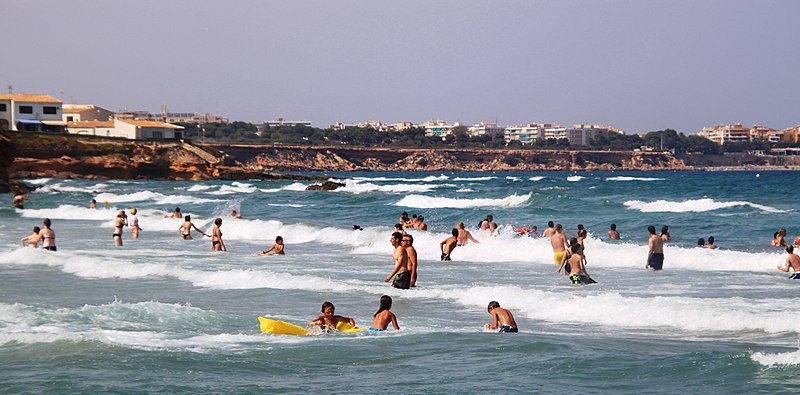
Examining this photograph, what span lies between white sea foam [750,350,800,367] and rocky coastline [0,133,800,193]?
4972cm

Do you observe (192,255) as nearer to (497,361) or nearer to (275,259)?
(275,259)

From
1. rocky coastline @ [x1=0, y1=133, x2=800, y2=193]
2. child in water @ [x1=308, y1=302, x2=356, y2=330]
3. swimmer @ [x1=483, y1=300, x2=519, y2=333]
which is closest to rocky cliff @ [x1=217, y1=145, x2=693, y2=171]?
rocky coastline @ [x1=0, y1=133, x2=800, y2=193]

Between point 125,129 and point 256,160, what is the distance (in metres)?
58.4

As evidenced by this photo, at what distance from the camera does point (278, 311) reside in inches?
584

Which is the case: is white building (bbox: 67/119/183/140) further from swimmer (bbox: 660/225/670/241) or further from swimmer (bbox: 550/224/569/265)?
swimmer (bbox: 550/224/569/265)

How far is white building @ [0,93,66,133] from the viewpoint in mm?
86812

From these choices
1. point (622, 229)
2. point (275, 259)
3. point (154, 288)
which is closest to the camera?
point (154, 288)

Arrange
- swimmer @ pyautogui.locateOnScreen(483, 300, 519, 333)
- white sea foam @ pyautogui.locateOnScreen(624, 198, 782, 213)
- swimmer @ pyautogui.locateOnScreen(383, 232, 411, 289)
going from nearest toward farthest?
swimmer @ pyautogui.locateOnScreen(483, 300, 519, 333) < swimmer @ pyautogui.locateOnScreen(383, 232, 411, 289) < white sea foam @ pyautogui.locateOnScreen(624, 198, 782, 213)

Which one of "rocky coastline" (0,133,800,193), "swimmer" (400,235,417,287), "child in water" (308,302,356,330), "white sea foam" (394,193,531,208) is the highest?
"rocky coastline" (0,133,800,193)

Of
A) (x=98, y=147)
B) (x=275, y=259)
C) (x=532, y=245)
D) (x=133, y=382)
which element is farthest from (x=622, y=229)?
(x=98, y=147)

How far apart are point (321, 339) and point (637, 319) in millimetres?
4621

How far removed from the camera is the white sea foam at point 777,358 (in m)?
9.86

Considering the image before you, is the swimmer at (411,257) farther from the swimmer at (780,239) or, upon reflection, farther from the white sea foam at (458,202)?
the white sea foam at (458,202)

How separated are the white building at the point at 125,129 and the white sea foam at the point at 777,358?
94.2 m
